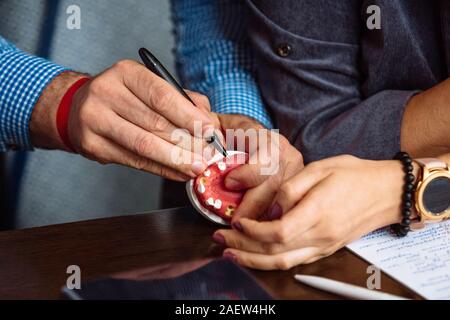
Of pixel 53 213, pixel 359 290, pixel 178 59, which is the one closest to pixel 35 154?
pixel 53 213

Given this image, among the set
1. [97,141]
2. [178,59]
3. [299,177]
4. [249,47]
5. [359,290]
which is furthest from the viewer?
[178,59]

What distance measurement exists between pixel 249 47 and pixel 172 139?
1.46 ft

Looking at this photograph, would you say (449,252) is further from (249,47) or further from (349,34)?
(249,47)

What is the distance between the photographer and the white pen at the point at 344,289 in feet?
1.79

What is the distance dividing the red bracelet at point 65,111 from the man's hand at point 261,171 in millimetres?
227

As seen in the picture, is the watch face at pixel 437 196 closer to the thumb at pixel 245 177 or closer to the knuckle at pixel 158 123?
the thumb at pixel 245 177

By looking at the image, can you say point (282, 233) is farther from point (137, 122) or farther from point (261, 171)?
point (137, 122)

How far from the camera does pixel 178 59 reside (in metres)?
1.23

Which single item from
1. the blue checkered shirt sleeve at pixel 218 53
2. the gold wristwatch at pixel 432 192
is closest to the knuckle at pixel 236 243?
the gold wristwatch at pixel 432 192

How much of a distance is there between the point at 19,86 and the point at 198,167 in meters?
0.34

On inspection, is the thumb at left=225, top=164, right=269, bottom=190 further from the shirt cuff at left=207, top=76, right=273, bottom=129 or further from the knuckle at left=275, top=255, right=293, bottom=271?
the shirt cuff at left=207, top=76, right=273, bottom=129

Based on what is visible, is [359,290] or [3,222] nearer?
[359,290]

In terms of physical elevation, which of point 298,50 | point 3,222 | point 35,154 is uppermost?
point 298,50

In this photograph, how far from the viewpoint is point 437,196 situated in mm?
698
